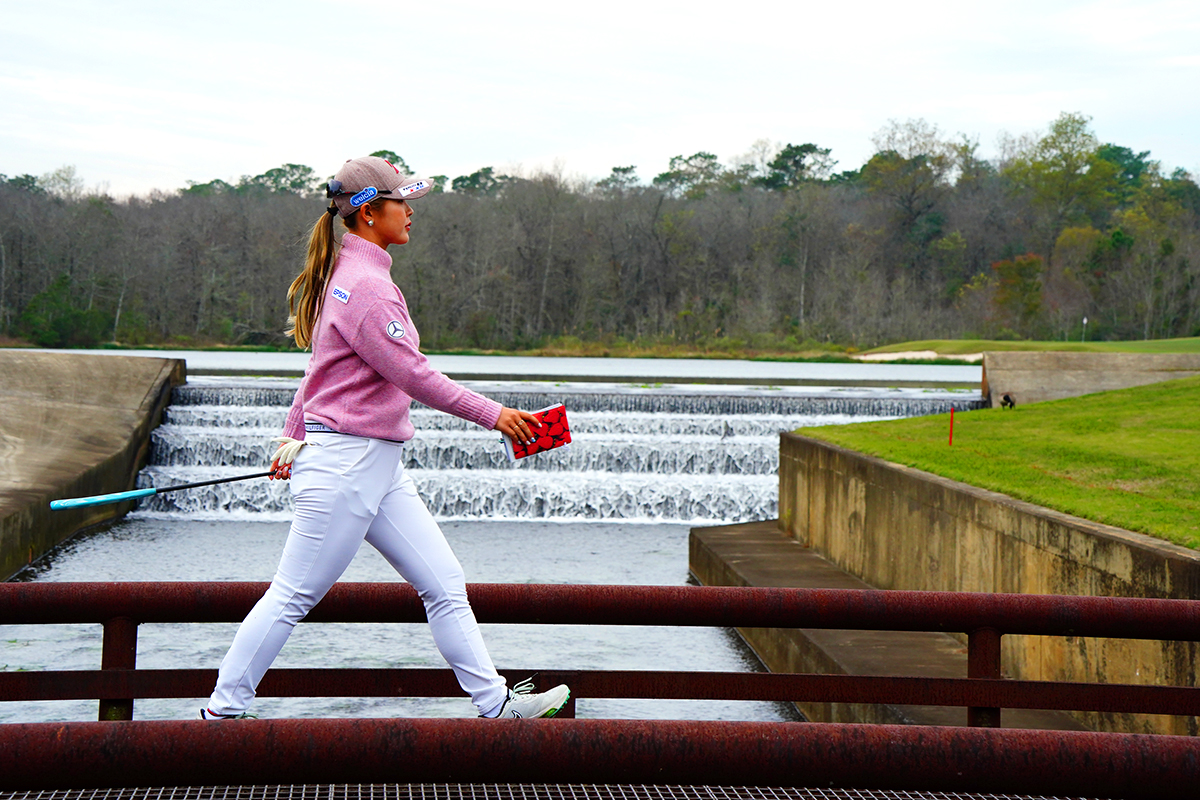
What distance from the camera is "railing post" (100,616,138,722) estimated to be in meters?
2.88

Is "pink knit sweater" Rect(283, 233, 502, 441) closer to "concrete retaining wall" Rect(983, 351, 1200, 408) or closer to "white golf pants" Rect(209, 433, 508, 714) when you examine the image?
"white golf pants" Rect(209, 433, 508, 714)

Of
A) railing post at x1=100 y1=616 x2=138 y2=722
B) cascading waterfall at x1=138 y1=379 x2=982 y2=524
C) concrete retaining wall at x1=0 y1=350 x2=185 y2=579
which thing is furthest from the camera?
cascading waterfall at x1=138 y1=379 x2=982 y2=524

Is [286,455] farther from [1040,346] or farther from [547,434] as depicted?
[1040,346]

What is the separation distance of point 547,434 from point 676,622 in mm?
606

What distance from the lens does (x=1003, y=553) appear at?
677cm

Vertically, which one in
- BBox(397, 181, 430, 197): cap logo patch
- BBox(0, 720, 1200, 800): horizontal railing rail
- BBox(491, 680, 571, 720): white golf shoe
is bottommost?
BBox(491, 680, 571, 720): white golf shoe

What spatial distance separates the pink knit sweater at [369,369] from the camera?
3.07m

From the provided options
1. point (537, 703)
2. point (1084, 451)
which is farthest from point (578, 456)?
point (537, 703)

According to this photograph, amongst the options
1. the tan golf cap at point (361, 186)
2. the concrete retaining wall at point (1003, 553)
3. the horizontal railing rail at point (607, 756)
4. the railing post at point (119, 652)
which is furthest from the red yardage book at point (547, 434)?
the concrete retaining wall at point (1003, 553)

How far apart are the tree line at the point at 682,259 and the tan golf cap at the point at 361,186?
189ft

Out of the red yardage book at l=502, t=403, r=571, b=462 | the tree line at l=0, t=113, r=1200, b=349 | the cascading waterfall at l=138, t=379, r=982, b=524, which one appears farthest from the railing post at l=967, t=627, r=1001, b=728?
the tree line at l=0, t=113, r=1200, b=349

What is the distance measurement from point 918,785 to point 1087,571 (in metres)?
4.18

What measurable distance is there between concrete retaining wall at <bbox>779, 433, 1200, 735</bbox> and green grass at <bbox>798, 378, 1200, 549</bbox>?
11.1 inches

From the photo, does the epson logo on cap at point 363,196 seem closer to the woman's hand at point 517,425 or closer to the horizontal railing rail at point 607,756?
the woman's hand at point 517,425
